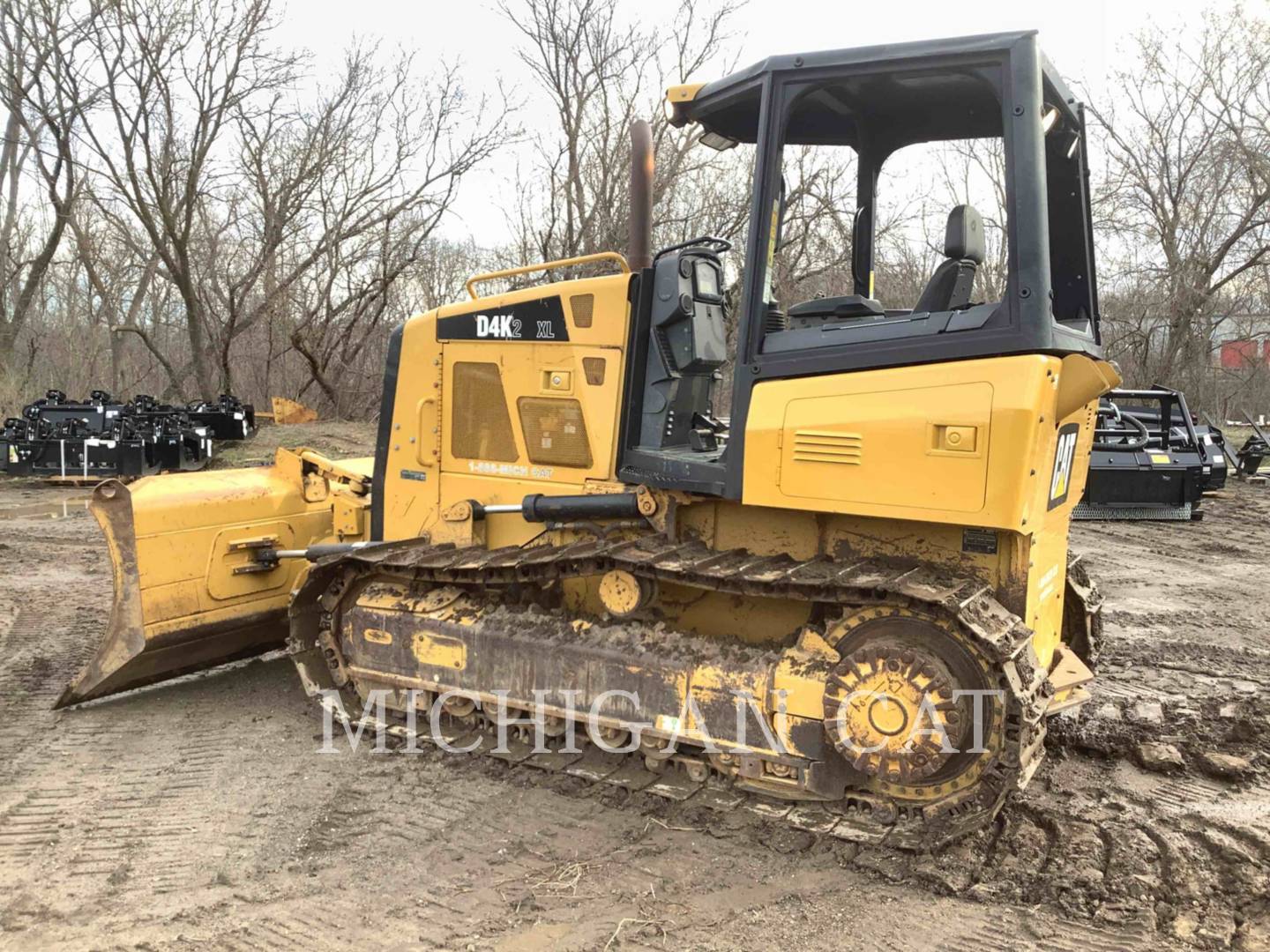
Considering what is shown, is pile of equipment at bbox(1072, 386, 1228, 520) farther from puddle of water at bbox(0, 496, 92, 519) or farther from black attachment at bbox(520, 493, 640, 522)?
puddle of water at bbox(0, 496, 92, 519)

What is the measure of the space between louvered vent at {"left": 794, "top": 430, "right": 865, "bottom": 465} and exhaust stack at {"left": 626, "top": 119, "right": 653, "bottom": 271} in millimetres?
1382

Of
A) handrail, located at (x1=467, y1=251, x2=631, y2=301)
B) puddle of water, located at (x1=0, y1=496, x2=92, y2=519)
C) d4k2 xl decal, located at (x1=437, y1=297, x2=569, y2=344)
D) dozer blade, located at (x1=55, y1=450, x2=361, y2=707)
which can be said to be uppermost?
handrail, located at (x1=467, y1=251, x2=631, y2=301)

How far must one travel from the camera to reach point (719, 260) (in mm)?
4680

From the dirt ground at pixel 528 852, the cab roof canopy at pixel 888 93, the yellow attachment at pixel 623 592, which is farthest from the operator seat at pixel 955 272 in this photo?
the dirt ground at pixel 528 852

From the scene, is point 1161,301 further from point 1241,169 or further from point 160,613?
point 160,613

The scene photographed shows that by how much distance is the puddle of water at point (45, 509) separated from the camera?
479 inches

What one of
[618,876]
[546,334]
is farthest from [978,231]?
[618,876]

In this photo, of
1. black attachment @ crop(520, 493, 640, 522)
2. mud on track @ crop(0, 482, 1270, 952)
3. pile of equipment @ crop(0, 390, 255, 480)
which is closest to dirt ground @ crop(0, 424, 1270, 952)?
mud on track @ crop(0, 482, 1270, 952)

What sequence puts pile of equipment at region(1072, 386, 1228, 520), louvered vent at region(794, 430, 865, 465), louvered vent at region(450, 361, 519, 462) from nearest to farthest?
louvered vent at region(794, 430, 865, 465) → louvered vent at region(450, 361, 519, 462) → pile of equipment at region(1072, 386, 1228, 520)

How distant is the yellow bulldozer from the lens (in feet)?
11.1

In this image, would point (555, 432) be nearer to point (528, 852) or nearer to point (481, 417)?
point (481, 417)

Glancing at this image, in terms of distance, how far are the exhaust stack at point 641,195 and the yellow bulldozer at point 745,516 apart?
0.06ft

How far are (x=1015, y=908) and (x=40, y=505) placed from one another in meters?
13.6

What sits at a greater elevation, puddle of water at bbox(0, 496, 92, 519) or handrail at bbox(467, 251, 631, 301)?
handrail at bbox(467, 251, 631, 301)
